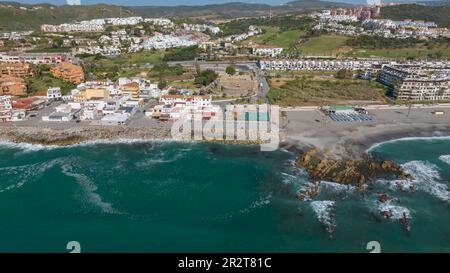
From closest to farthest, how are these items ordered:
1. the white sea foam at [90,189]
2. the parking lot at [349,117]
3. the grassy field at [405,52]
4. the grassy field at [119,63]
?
1. the white sea foam at [90,189]
2. the parking lot at [349,117]
3. the grassy field at [119,63]
4. the grassy field at [405,52]

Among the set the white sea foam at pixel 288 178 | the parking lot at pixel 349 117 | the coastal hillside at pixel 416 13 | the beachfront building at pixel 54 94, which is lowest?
the white sea foam at pixel 288 178

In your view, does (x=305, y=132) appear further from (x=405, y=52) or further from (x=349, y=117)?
(x=405, y=52)

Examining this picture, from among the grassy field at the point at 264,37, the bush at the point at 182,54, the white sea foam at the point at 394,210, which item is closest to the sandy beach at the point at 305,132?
the white sea foam at the point at 394,210

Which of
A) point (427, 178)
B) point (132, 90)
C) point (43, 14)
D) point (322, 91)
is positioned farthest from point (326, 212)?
point (43, 14)

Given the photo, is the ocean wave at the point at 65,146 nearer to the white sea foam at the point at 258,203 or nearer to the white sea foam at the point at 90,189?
the white sea foam at the point at 90,189

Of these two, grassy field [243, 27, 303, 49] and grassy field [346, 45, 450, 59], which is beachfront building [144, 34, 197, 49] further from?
grassy field [346, 45, 450, 59]

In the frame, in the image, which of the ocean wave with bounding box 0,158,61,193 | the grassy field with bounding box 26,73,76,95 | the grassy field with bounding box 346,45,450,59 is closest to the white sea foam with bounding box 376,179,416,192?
the ocean wave with bounding box 0,158,61,193
